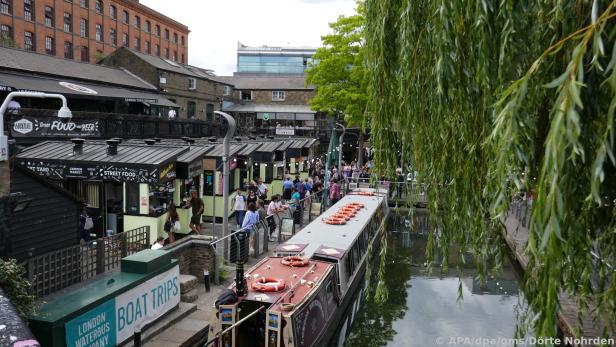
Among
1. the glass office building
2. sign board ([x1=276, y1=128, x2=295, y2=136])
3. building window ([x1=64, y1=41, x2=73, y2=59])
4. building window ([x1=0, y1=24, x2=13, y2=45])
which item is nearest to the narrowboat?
sign board ([x1=276, y1=128, x2=295, y2=136])

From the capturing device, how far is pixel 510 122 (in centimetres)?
362

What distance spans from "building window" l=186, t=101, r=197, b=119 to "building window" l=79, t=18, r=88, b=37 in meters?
19.6

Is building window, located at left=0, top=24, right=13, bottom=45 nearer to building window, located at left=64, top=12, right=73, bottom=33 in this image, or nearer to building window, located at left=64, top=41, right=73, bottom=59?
building window, located at left=64, top=12, right=73, bottom=33

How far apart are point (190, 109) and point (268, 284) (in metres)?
36.3

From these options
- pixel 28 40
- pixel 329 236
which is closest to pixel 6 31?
pixel 28 40

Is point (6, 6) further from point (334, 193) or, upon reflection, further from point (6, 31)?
point (334, 193)

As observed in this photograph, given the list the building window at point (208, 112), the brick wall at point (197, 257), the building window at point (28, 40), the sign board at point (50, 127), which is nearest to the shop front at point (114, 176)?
the sign board at point (50, 127)

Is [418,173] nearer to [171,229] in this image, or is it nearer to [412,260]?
[171,229]

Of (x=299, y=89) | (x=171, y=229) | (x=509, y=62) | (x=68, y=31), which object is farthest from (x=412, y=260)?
(x=68, y=31)

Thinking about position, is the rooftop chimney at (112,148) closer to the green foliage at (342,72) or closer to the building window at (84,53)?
the green foliage at (342,72)

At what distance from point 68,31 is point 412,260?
1841 inches

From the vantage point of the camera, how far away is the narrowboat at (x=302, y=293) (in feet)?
27.8

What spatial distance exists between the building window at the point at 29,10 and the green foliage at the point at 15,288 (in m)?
47.4

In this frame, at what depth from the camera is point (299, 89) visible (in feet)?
188
